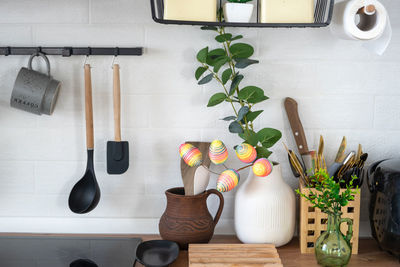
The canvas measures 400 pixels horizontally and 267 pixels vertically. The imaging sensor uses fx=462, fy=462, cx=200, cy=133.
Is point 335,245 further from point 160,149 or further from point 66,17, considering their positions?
point 66,17

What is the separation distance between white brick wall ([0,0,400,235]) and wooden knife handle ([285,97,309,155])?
35 millimetres

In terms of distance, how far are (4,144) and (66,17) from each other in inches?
17.0

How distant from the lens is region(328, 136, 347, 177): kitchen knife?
1.29 metres

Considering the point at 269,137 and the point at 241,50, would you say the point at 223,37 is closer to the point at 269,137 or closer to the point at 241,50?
the point at 241,50

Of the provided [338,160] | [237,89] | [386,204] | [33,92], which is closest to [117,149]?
[33,92]

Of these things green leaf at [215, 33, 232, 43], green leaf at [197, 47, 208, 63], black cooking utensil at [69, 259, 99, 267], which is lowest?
black cooking utensil at [69, 259, 99, 267]

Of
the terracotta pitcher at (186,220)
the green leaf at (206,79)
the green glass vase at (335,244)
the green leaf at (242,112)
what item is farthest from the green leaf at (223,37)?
the green glass vase at (335,244)

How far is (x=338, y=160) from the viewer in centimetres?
133

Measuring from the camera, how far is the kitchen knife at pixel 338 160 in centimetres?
129

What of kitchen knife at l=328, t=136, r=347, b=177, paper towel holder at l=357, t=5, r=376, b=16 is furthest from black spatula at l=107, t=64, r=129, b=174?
paper towel holder at l=357, t=5, r=376, b=16

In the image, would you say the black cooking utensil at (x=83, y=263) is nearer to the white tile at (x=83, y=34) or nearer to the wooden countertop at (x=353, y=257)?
the wooden countertop at (x=353, y=257)

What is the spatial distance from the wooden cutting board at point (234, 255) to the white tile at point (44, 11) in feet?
2.43

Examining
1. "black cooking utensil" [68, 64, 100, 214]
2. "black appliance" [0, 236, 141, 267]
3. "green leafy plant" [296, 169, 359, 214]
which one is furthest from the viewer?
"black cooking utensil" [68, 64, 100, 214]

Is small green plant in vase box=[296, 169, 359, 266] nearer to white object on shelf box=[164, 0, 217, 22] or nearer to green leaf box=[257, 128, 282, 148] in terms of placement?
green leaf box=[257, 128, 282, 148]
